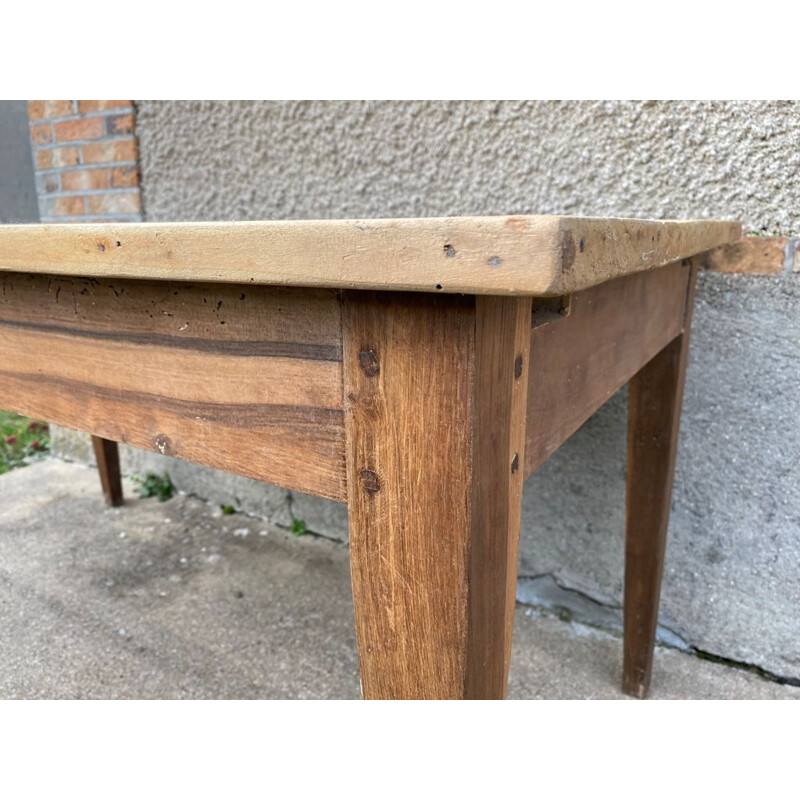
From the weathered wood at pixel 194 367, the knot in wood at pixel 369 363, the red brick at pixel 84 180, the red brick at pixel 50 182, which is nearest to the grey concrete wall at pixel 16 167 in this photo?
the red brick at pixel 50 182

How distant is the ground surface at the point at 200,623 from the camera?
1340 mm

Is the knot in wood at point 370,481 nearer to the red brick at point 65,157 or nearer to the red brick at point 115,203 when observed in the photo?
the red brick at point 115,203

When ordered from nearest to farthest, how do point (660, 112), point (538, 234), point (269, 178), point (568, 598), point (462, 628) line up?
point (538, 234)
point (462, 628)
point (660, 112)
point (568, 598)
point (269, 178)

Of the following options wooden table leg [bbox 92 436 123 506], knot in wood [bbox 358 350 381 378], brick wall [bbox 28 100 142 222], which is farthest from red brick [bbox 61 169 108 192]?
knot in wood [bbox 358 350 381 378]

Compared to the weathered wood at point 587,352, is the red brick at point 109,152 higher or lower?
higher

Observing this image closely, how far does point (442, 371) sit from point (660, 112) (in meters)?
1.02

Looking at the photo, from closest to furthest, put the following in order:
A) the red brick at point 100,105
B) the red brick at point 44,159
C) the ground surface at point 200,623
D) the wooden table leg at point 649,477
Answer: the wooden table leg at point 649,477, the ground surface at point 200,623, the red brick at point 100,105, the red brick at point 44,159

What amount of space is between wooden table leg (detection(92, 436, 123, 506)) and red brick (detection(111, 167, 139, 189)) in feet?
2.41

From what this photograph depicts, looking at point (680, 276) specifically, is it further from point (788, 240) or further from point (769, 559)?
point (769, 559)

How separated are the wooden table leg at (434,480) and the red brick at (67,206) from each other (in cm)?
196

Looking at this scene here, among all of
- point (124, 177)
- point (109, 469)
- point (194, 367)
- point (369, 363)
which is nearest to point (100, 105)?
point (124, 177)

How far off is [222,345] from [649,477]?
0.87 metres

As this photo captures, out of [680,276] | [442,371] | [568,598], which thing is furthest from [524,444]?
[568,598]
